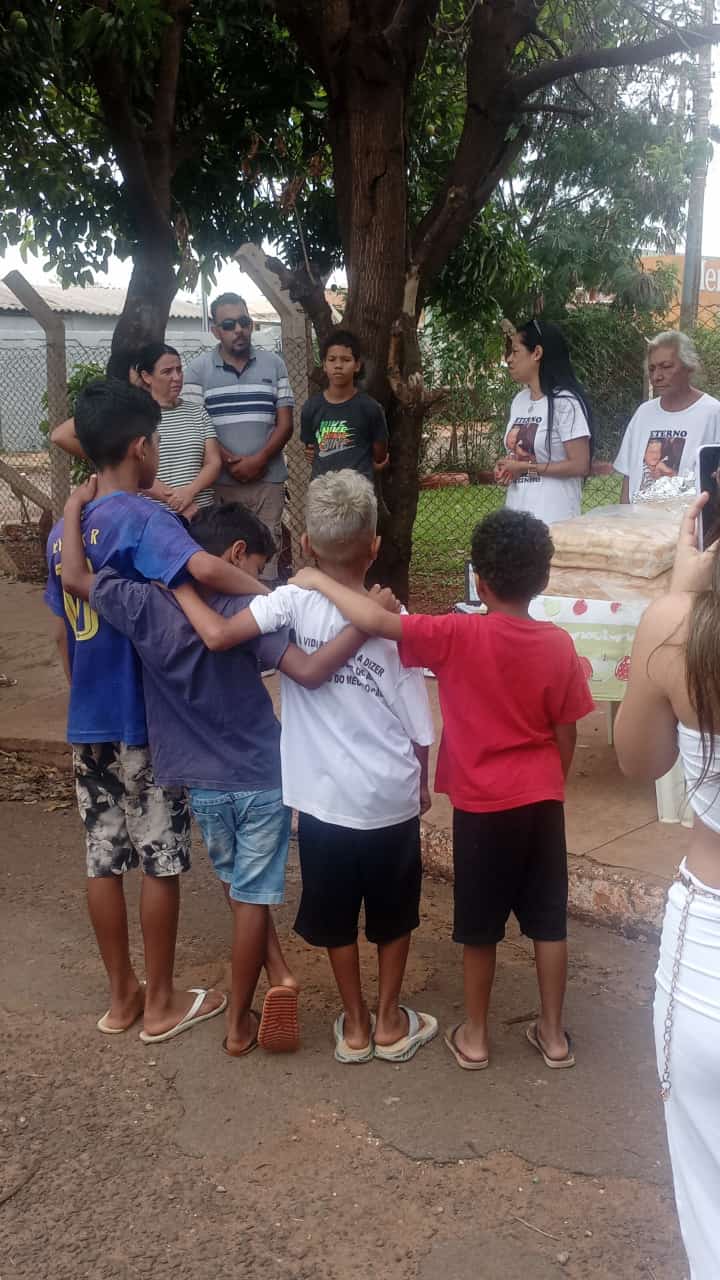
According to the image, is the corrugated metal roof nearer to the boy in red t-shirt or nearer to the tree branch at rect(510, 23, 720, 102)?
the tree branch at rect(510, 23, 720, 102)

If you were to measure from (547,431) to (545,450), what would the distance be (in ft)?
0.26

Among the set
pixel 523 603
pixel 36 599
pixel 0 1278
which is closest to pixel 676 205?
pixel 36 599

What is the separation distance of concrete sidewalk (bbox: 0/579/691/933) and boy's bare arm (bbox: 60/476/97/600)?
1763mm

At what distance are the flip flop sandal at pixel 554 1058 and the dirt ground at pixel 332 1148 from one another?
0.03 metres

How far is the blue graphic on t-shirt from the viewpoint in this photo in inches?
109

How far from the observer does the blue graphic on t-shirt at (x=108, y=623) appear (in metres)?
2.77

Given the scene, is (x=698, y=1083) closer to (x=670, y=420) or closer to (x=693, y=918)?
(x=693, y=918)

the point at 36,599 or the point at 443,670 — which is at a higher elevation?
the point at 443,670

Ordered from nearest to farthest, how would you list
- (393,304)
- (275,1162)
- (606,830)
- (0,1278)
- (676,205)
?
(0,1278)
(275,1162)
(606,830)
(393,304)
(676,205)

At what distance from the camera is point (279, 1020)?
112 inches

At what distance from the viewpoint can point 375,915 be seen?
279cm

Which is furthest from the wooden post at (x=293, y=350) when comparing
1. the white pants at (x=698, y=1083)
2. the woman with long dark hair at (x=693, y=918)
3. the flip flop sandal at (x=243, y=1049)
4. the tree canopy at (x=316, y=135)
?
the white pants at (x=698, y=1083)

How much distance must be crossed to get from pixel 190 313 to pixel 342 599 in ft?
105

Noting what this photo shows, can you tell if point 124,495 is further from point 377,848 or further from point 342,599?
point 377,848
